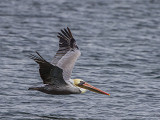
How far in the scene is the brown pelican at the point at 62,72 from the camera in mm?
10258

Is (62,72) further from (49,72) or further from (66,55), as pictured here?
(66,55)

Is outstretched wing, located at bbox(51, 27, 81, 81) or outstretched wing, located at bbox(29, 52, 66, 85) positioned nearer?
outstretched wing, located at bbox(29, 52, 66, 85)

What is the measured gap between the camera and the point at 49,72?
1037 cm

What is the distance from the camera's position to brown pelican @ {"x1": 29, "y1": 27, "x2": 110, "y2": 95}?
1026 centimetres

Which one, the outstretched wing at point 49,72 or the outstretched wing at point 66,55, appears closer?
the outstretched wing at point 49,72

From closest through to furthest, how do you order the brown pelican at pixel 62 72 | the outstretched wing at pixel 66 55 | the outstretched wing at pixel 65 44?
the brown pelican at pixel 62 72
the outstretched wing at pixel 66 55
the outstretched wing at pixel 65 44

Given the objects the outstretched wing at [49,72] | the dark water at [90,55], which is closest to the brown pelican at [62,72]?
the outstretched wing at [49,72]

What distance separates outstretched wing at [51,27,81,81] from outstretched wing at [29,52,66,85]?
40 cm

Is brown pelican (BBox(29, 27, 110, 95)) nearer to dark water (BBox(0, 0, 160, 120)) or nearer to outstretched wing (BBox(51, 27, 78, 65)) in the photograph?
outstretched wing (BBox(51, 27, 78, 65))

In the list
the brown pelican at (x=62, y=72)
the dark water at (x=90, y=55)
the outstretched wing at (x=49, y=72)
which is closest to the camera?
the outstretched wing at (x=49, y=72)

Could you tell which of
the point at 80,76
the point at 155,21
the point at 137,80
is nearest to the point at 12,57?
the point at 80,76

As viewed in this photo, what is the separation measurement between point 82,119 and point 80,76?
4.24 m

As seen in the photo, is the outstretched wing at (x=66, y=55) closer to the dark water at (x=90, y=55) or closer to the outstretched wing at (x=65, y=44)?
the outstretched wing at (x=65, y=44)

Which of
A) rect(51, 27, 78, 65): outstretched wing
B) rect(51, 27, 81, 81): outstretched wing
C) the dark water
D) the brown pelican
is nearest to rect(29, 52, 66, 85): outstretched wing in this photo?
the brown pelican
